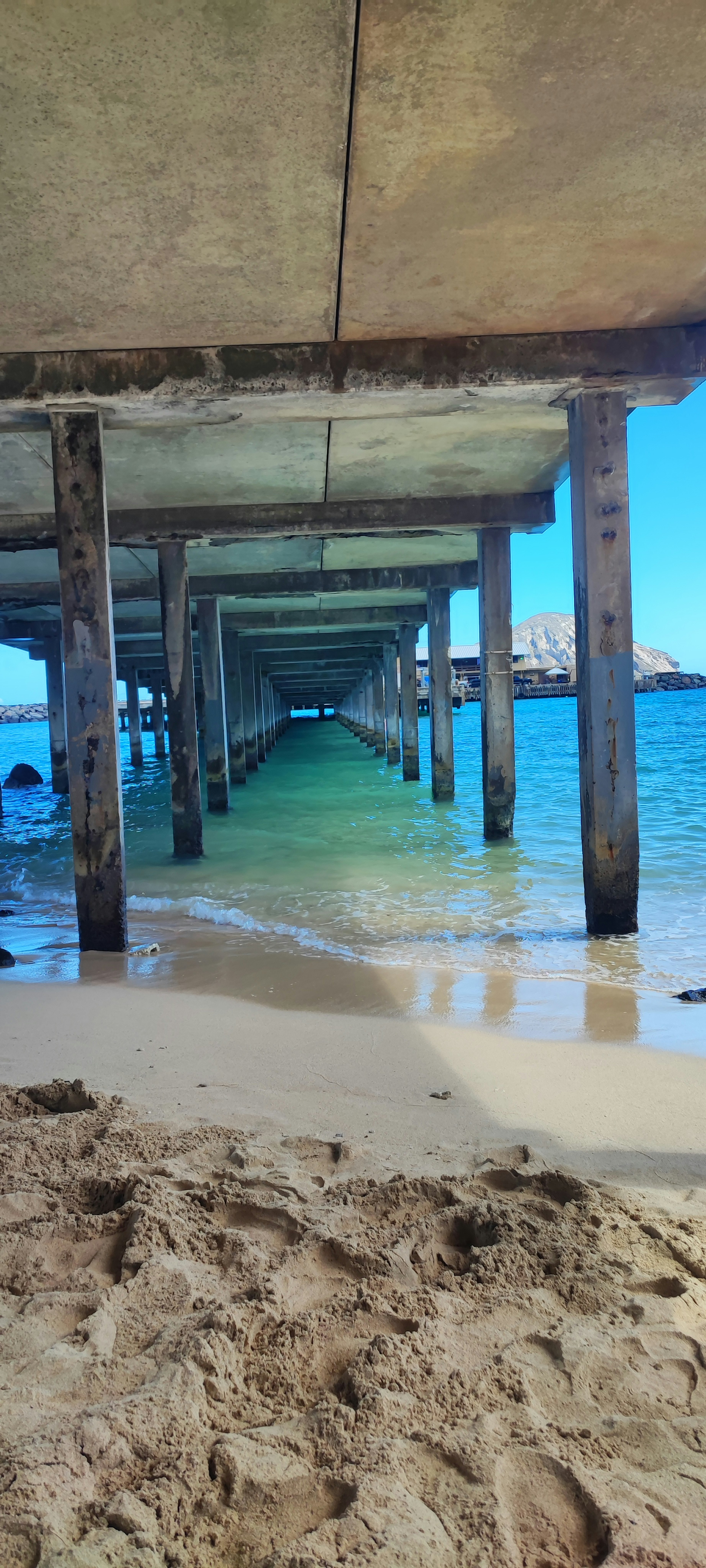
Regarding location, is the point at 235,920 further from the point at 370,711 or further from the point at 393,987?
the point at 370,711

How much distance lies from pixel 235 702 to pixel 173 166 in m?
17.0

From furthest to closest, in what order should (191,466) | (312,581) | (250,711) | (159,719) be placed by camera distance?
1. (159,719)
2. (250,711)
3. (312,581)
4. (191,466)

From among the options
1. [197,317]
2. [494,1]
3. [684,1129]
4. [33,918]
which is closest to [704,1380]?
[684,1129]

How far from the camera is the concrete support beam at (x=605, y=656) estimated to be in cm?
598

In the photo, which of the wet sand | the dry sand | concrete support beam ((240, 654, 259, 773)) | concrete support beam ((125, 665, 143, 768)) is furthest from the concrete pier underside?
concrete support beam ((125, 665, 143, 768))

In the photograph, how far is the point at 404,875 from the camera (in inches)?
375

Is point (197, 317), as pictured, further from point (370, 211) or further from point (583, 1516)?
point (583, 1516)

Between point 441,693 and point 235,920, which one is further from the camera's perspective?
point 441,693

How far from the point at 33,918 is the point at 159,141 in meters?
5.81

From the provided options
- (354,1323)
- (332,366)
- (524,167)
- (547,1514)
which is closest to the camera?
(547,1514)

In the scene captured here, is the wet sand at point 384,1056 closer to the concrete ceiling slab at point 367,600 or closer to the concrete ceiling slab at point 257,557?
the concrete ceiling slab at point 257,557

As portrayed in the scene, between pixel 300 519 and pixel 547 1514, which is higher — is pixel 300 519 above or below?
above

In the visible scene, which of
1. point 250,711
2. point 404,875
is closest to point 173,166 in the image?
point 404,875

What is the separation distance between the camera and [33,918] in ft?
25.3
